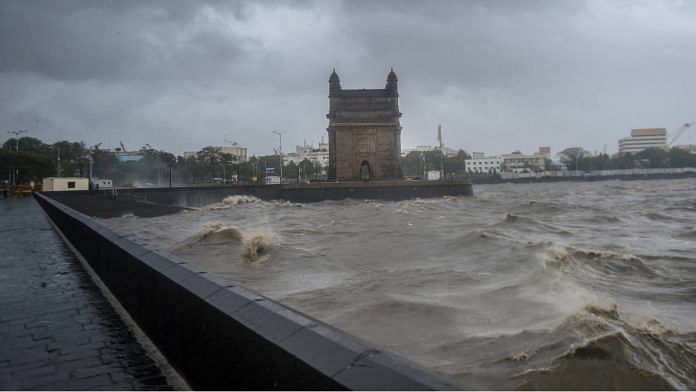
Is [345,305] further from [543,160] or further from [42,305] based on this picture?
[543,160]

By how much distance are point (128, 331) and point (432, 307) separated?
12.6 ft

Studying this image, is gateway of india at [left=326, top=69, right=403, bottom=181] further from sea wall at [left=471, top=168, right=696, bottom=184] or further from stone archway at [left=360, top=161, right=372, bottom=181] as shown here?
sea wall at [left=471, top=168, right=696, bottom=184]

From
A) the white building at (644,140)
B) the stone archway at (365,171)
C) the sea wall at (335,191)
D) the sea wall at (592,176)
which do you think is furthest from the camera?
the white building at (644,140)

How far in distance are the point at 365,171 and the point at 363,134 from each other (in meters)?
6.92

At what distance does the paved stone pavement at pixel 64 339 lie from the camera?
11.9 ft

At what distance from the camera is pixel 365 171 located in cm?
6531

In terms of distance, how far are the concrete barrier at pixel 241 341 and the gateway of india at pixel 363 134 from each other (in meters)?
54.7

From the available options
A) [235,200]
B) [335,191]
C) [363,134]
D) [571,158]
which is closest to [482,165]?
[571,158]

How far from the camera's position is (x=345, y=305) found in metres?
7.47

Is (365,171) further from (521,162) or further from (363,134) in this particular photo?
(521,162)

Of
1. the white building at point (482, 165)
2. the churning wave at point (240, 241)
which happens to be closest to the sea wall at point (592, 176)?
the white building at point (482, 165)

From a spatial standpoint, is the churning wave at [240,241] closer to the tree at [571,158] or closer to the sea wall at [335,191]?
the sea wall at [335,191]

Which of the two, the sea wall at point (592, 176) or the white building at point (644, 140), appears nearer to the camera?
the sea wall at point (592, 176)

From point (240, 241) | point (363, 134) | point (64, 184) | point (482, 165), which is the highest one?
point (363, 134)
